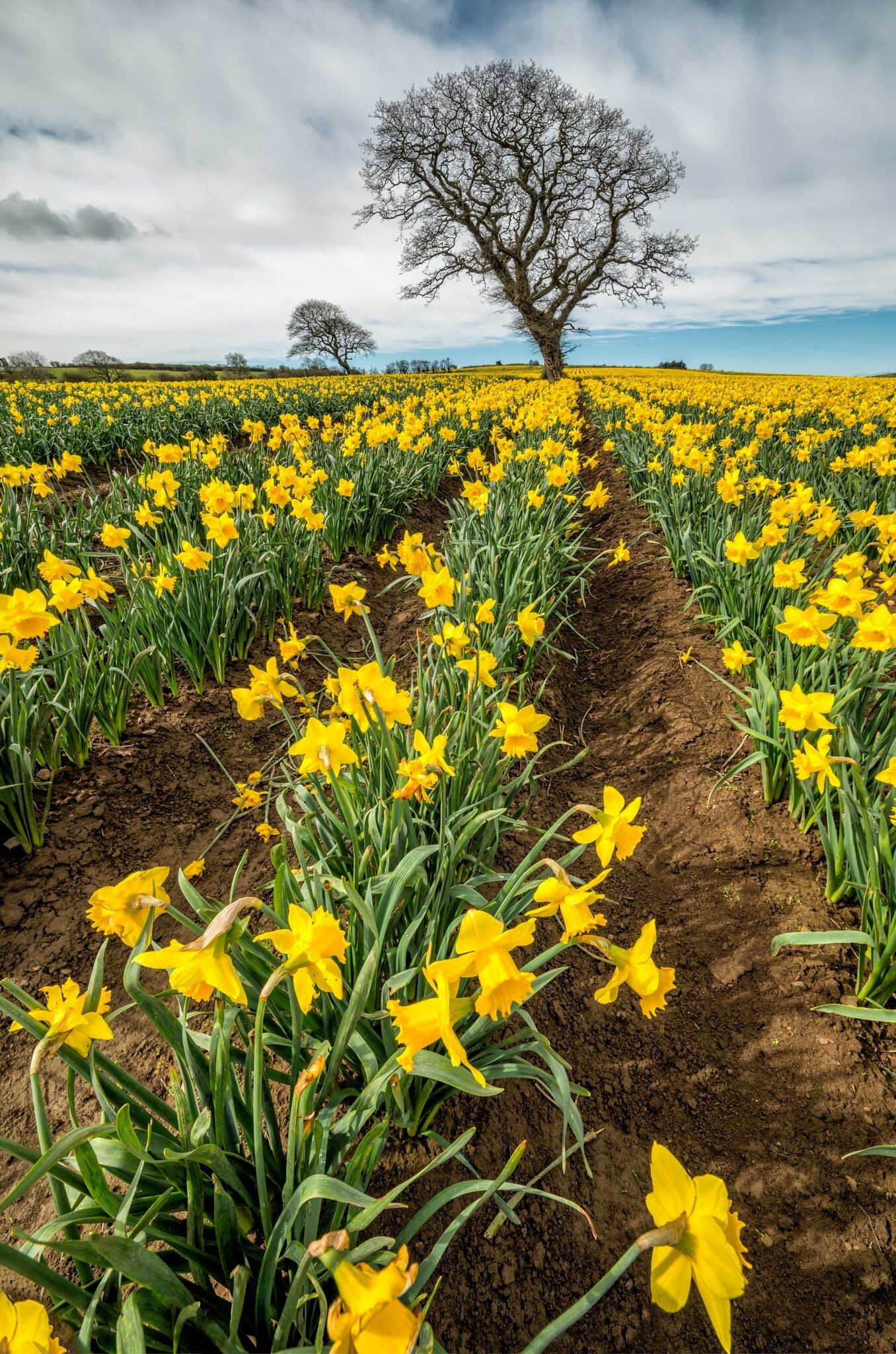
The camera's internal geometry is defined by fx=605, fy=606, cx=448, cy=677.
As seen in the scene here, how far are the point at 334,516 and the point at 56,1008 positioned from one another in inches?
176

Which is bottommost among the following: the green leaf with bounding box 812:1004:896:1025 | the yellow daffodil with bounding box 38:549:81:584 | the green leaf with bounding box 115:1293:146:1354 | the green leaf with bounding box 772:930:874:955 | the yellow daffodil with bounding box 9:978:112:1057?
the green leaf with bounding box 812:1004:896:1025

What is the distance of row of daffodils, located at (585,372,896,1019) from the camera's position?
183 cm

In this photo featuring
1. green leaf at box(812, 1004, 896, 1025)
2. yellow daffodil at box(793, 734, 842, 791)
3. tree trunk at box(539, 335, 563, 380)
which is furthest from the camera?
tree trunk at box(539, 335, 563, 380)

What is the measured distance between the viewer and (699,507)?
16.6ft

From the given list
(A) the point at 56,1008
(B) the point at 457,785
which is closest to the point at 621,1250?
(B) the point at 457,785

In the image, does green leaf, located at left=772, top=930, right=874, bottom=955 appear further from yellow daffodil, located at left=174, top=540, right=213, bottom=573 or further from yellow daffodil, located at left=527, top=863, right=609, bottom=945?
yellow daffodil, located at left=174, top=540, right=213, bottom=573

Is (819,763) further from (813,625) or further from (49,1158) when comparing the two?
(49,1158)

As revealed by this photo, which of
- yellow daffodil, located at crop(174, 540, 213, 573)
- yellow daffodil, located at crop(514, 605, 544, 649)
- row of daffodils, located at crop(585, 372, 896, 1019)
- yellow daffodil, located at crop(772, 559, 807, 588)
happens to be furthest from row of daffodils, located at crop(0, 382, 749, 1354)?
yellow daffodil, located at crop(772, 559, 807, 588)

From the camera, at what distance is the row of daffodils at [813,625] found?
183cm

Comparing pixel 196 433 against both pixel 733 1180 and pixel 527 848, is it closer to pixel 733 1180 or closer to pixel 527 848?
pixel 527 848

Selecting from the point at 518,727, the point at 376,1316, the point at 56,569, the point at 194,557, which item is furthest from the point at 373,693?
the point at 194,557

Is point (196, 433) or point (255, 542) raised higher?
point (196, 433)

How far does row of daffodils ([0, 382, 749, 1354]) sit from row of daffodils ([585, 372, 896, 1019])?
0.87 m

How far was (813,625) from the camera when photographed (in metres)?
2.20
